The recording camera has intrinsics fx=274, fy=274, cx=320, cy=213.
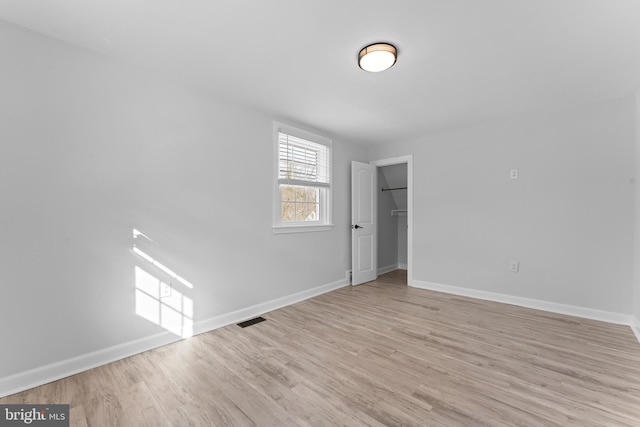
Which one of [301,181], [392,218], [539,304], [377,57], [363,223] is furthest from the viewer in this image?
[392,218]

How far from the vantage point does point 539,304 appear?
3.35 metres

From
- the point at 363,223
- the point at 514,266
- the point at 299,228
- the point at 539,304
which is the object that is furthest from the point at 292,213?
the point at 539,304

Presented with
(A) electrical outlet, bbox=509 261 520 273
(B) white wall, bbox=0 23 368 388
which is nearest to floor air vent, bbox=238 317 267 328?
(B) white wall, bbox=0 23 368 388

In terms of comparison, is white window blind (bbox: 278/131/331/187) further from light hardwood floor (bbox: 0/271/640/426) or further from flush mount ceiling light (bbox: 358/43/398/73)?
light hardwood floor (bbox: 0/271/640/426)

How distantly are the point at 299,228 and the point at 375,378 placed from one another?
215 cm

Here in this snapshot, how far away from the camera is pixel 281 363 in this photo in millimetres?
2129

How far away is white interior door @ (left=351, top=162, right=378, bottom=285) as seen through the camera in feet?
14.8

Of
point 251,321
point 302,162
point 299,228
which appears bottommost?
point 251,321

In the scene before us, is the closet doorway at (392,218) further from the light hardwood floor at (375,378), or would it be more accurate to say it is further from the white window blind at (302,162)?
the light hardwood floor at (375,378)

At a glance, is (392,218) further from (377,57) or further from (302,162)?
(377,57)

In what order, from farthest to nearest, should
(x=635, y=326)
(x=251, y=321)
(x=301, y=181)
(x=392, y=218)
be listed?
(x=392, y=218) < (x=301, y=181) < (x=251, y=321) < (x=635, y=326)

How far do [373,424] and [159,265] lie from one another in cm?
208

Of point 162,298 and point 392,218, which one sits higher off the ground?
point 392,218

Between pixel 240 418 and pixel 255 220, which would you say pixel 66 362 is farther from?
pixel 255 220
